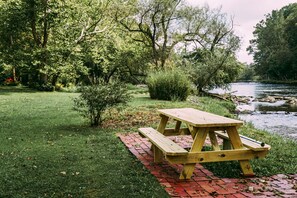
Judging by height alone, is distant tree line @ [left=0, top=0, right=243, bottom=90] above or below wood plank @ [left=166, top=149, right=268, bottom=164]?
above

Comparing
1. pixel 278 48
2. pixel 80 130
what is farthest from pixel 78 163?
pixel 278 48

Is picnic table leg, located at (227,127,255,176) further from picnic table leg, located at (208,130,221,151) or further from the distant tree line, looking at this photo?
the distant tree line

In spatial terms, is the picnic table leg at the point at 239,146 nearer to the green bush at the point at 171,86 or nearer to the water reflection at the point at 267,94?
the green bush at the point at 171,86

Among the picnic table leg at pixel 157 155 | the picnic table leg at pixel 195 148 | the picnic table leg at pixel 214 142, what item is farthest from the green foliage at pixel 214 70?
the picnic table leg at pixel 195 148

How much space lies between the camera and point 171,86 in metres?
17.8

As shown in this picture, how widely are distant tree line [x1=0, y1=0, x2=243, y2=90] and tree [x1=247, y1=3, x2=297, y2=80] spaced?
33671mm

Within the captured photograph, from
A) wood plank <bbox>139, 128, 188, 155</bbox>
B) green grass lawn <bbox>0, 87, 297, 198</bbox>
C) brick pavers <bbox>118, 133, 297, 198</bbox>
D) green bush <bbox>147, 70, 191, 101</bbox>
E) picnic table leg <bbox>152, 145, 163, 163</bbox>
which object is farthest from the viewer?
green bush <bbox>147, 70, 191, 101</bbox>

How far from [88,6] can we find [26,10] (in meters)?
5.90

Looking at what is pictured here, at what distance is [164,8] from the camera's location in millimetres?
27766

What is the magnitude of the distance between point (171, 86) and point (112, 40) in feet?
42.6

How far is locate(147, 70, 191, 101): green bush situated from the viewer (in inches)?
684

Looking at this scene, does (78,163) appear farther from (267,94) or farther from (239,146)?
(267,94)

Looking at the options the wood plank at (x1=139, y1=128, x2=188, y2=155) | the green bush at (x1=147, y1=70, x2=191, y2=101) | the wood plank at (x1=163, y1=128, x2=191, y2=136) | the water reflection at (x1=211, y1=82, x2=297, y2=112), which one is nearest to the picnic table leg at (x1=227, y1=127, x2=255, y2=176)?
the wood plank at (x1=139, y1=128, x2=188, y2=155)

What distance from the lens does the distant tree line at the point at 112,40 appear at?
2370cm
